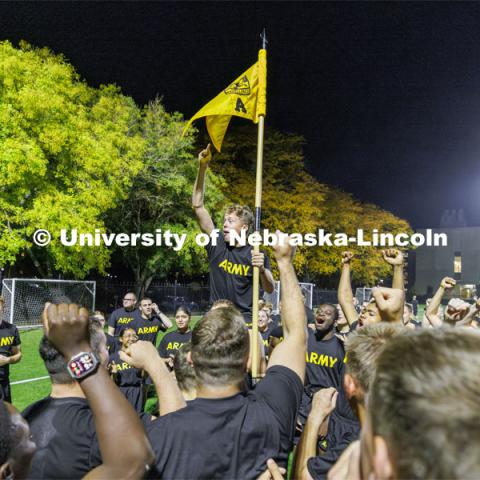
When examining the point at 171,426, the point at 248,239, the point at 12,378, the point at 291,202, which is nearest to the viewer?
the point at 171,426

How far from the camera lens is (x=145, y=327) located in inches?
370

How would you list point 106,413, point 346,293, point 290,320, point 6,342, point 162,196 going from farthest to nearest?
point 162,196 → point 6,342 → point 346,293 → point 290,320 → point 106,413

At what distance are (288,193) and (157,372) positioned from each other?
3291 cm

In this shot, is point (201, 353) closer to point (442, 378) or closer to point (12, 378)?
point (442, 378)

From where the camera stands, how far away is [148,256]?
29156 millimetres

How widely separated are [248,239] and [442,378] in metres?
3.88

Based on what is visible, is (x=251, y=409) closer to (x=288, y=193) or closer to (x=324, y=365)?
(x=324, y=365)

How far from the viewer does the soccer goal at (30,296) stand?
62.6 feet

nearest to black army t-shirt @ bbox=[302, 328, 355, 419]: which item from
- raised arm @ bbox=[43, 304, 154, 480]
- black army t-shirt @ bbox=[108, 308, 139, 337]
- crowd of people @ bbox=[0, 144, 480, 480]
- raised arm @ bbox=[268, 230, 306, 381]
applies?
crowd of people @ bbox=[0, 144, 480, 480]

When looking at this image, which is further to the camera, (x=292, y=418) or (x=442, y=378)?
(x=292, y=418)

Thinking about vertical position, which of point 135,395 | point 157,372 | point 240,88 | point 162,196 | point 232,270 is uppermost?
point 162,196

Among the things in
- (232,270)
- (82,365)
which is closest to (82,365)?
(82,365)

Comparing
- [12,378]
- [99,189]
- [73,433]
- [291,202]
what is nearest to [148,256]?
[99,189]

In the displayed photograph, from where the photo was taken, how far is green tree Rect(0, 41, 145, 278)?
1900cm
